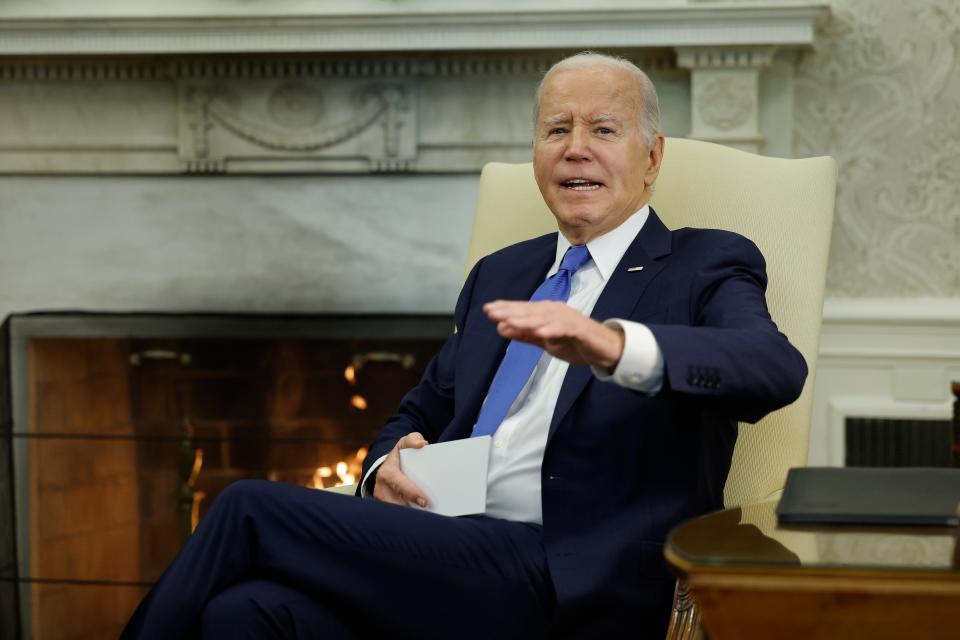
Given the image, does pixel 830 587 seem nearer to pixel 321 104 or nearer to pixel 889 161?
pixel 889 161

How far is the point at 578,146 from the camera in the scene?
5.28ft

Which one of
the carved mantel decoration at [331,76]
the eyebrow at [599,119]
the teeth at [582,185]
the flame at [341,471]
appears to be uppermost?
the carved mantel decoration at [331,76]

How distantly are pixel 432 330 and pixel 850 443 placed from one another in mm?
1005

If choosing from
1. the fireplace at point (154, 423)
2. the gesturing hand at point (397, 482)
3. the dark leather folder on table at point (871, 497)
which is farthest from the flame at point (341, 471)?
the dark leather folder on table at point (871, 497)

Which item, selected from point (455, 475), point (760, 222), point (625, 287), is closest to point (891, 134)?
point (760, 222)

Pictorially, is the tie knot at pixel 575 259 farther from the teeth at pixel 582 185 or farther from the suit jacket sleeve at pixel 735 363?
the suit jacket sleeve at pixel 735 363

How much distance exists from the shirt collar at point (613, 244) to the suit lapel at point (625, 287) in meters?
0.02

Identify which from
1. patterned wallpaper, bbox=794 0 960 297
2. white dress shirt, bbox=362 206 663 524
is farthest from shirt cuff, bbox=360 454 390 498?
patterned wallpaper, bbox=794 0 960 297

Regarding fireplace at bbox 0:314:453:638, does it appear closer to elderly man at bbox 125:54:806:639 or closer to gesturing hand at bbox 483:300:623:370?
elderly man at bbox 125:54:806:639

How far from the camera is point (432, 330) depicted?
2844 millimetres

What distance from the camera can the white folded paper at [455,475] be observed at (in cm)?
146

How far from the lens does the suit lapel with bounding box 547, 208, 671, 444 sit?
1438 millimetres

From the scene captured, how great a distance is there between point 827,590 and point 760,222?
0.90 m

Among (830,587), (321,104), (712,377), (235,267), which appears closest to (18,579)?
(235,267)
